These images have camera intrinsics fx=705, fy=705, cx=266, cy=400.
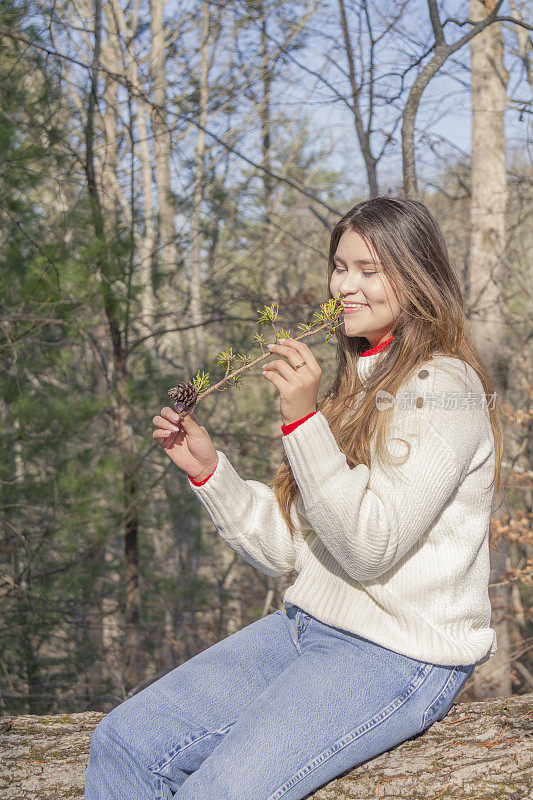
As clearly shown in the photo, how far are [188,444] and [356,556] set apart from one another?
0.49 metres

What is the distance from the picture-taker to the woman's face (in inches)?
63.7

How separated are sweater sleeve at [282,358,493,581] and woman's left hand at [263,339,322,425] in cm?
3

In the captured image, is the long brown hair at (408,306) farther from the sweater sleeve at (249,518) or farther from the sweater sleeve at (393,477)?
the sweater sleeve at (249,518)

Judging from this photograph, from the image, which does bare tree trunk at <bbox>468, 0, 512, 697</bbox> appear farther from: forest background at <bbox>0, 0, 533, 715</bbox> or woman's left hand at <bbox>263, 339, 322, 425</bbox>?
woman's left hand at <bbox>263, 339, 322, 425</bbox>

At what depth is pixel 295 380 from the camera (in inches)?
56.3

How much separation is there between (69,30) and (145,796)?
4.06m

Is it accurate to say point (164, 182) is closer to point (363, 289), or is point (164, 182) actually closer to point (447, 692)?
point (363, 289)

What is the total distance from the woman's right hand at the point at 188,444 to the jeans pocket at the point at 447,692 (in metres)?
0.69

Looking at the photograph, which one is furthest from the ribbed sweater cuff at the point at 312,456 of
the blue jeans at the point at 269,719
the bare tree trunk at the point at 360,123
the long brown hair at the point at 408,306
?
the bare tree trunk at the point at 360,123

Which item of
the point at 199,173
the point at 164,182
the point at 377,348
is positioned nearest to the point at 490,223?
the point at 199,173

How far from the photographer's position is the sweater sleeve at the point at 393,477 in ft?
4.47

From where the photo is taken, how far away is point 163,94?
495 cm

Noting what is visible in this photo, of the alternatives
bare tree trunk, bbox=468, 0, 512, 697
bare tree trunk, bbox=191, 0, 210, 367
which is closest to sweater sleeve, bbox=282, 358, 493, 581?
bare tree trunk, bbox=468, 0, 512, 697

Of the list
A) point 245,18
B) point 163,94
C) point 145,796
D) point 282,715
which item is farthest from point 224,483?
point 245,18
